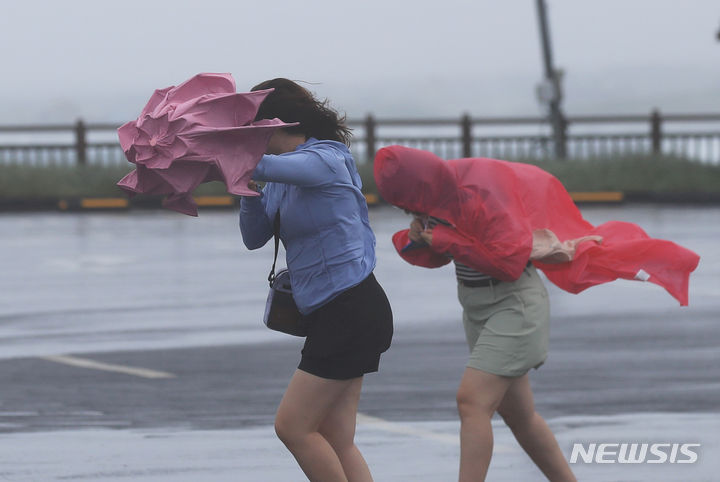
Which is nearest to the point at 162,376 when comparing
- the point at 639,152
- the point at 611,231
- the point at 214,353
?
the point at 214,353

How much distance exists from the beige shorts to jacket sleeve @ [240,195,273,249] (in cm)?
84

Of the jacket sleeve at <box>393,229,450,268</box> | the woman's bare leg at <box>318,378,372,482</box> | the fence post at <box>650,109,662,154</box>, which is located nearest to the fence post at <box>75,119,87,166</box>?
the fence post at <box>650,109,662,154</box>

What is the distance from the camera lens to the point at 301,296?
5.13m

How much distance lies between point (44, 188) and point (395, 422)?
19956mm

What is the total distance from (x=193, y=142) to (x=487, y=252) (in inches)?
49.3

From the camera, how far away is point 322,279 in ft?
16.7

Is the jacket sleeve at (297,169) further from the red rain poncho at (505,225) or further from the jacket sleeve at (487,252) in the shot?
the jacket sleeve at (487,252)

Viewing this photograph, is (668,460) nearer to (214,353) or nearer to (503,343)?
(503,343)

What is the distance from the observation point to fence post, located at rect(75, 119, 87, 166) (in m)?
30.5

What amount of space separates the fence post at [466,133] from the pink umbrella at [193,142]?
2608cm

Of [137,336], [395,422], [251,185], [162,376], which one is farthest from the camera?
[137,336]

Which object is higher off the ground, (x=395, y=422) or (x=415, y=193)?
(x=415, y=193)

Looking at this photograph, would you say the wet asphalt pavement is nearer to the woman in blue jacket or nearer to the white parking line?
the white parking line

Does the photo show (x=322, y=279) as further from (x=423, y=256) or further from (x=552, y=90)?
(x=552, y=90)
